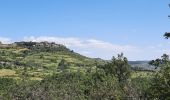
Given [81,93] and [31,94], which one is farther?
[81,93]

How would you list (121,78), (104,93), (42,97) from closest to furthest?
(104,93) < (42,97) < (121,78)

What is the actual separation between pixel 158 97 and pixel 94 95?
33503mm

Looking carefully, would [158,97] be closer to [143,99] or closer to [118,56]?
[143,99]

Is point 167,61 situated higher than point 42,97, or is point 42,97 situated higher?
point 167,61

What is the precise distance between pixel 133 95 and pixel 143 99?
1805 mm

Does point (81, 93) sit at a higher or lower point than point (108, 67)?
lower

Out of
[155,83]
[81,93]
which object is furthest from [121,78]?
[155,83]

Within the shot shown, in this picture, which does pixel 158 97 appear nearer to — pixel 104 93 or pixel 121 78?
pixel 104 93

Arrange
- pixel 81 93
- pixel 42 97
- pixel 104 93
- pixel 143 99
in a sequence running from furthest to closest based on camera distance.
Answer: pixel 81 93, pixel 42 97, pixel 104 93, pixel 143 99

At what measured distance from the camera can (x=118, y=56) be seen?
144m

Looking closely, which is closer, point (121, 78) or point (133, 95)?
point (133, 95)

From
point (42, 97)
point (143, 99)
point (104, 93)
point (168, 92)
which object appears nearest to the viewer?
point (168, 92)

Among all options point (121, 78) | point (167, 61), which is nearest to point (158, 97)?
point (167, 61)

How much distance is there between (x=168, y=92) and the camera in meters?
41.4
